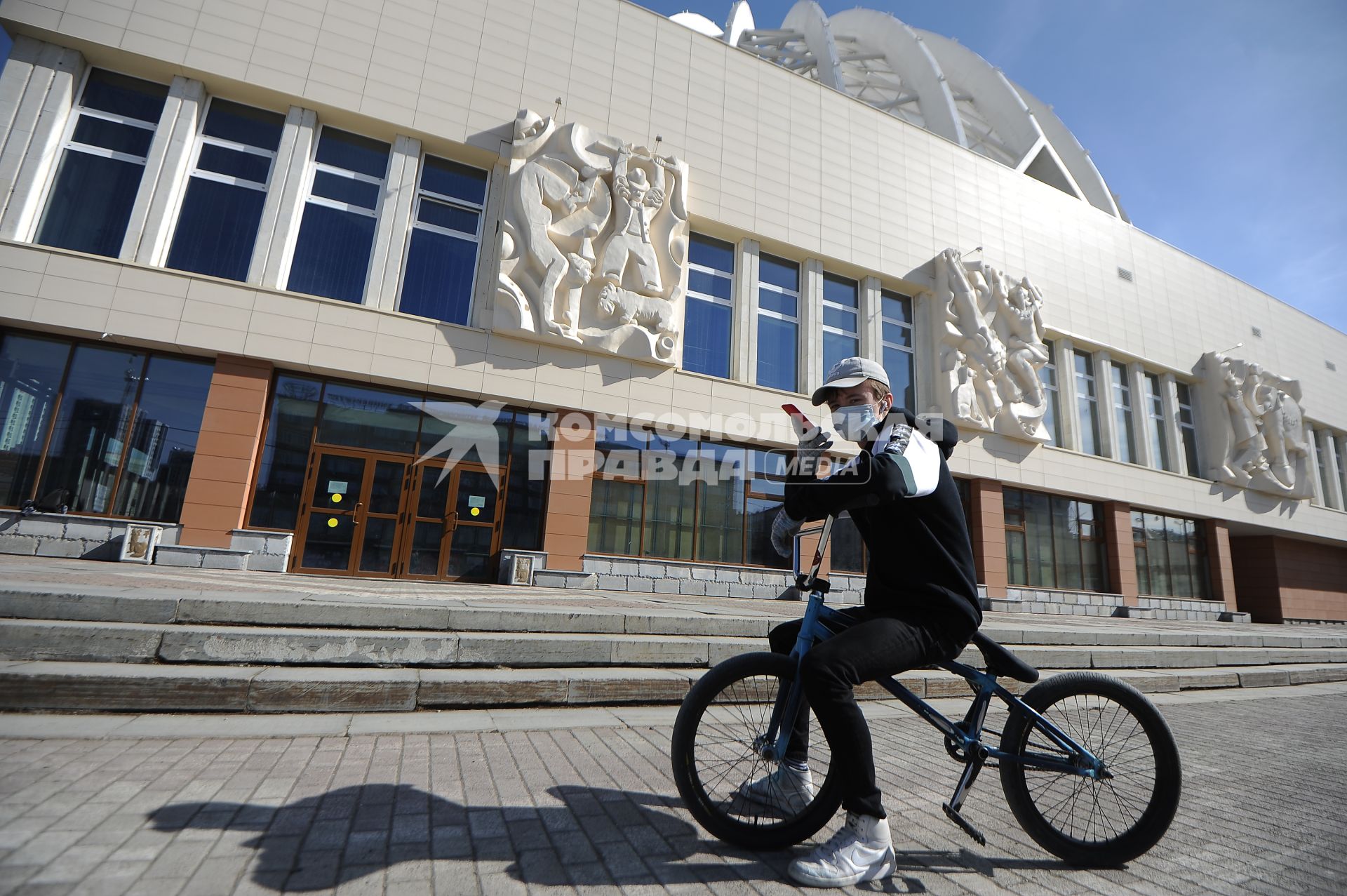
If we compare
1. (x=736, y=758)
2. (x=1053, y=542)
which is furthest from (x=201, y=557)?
(x=1053, y=542)

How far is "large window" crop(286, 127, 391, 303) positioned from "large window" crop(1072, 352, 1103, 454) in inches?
818

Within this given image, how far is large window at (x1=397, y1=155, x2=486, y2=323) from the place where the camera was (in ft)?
42.0

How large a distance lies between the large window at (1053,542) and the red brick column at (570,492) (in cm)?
1252

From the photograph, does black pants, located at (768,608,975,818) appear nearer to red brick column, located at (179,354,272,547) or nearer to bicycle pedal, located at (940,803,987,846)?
bicycle pedal, located at (940,803,987,846)

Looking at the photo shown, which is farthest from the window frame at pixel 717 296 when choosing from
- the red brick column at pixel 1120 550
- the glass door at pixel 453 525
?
the red brick column at pixel 1120 550

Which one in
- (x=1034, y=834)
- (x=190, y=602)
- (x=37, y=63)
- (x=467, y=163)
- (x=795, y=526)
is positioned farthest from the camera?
(x=467, y=163)

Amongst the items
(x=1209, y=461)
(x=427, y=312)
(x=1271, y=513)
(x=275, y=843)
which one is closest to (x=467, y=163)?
(x=427, y=312)

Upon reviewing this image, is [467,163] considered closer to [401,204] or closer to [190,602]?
[401,204]

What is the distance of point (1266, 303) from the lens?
27188 millimetres

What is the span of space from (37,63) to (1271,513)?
37.0 metres

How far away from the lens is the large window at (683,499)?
44.3ft

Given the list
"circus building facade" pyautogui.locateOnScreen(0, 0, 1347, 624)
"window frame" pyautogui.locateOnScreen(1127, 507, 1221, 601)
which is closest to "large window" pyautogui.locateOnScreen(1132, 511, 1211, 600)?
"window frame" pyautogui.locateOnScreen(1127, 507, 1221, 601)

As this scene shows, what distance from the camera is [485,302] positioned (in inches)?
509

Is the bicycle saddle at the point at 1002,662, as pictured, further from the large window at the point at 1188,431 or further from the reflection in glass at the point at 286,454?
the large window at the point at 1188,431
